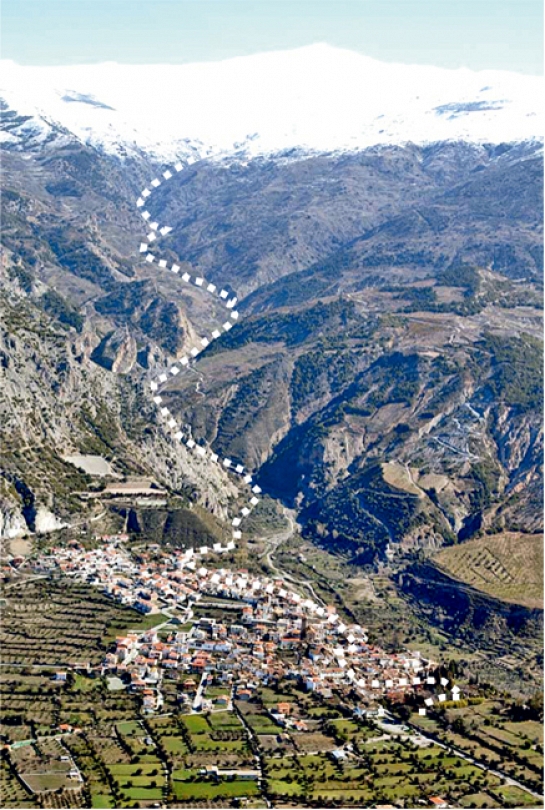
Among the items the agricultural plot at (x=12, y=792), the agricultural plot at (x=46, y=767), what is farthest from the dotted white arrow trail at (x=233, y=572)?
the agricultural plot at (x=12, y=792)

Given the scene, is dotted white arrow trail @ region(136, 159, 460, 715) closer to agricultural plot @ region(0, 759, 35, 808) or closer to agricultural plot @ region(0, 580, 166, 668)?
agricultural plot @ region(0, 580, 166, 668)

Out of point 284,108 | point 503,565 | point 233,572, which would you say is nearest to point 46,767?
point 233,572

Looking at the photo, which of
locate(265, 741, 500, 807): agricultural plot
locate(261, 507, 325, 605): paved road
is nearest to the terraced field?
locate(261, 507, 325, 605): paved road

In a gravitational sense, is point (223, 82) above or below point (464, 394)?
above

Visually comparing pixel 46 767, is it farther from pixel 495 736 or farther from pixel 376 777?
pixel 495 736

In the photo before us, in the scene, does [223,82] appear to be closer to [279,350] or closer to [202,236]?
[202,236]

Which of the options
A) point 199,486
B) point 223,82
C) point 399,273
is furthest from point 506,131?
point 199,486
